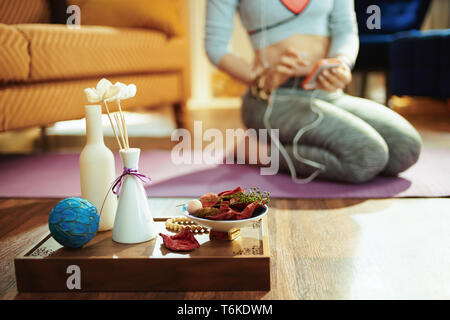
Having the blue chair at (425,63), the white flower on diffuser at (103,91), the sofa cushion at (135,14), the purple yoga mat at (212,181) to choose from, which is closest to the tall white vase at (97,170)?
the white flower on diffuser at (103,91)

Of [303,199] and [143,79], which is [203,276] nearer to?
[303,199]

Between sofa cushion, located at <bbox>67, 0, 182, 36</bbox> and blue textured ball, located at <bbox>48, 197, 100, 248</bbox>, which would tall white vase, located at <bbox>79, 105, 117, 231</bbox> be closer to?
blue textured ball, located at <bbox>48, 197, 100, 248</bbox>

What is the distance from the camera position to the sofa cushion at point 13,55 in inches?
52.7

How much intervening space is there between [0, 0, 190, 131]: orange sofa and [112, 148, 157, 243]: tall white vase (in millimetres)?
511

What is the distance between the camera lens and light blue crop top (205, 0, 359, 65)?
109cm

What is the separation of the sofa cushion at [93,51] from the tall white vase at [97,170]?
776 mm

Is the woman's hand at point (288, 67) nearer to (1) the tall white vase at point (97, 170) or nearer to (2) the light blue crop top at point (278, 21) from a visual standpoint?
(2) the light blue crop top at point (278, 21)

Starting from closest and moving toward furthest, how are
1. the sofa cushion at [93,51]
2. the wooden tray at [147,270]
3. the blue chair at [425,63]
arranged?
the wooden tray at [147,270], the sofa cushion at [93,51], the blue chair at [425,63]

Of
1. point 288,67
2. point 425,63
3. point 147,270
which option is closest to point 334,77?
point 288,67

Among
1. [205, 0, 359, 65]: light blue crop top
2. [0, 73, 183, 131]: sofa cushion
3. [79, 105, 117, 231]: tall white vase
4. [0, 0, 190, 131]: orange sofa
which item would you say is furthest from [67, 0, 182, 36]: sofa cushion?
[79, 105, 117, 231]: tall white vase

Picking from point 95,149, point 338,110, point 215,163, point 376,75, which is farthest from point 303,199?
point 376,75

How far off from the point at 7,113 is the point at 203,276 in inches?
38.5
